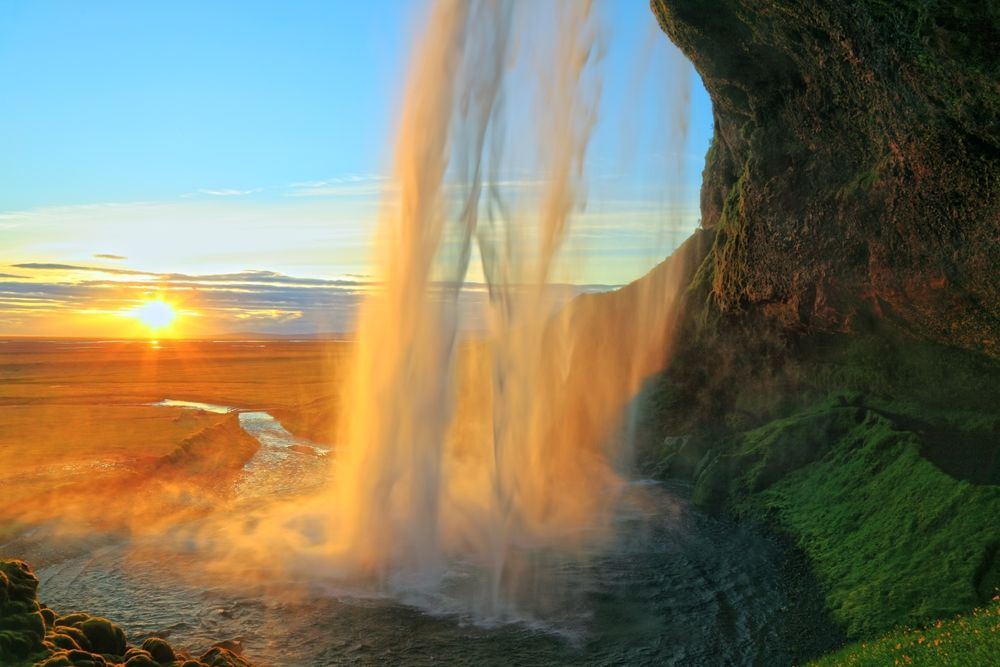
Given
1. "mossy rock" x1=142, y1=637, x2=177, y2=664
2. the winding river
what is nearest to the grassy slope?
the winding river

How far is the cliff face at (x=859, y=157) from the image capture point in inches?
571

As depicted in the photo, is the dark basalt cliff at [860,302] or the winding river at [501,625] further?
the dark basalt cliff at [860,302]

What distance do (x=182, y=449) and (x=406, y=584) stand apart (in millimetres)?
19829

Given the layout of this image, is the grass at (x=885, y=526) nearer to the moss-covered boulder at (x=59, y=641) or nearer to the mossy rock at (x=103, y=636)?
the moss-covered boulder at (x=59, y=641)

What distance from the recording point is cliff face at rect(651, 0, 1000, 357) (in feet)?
47.6

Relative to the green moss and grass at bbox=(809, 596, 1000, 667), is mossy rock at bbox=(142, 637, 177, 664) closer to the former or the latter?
grass at bbox=(809, 596, 1000, 667)

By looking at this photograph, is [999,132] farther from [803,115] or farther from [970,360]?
[970,360]

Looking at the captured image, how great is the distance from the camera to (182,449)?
3353 cm

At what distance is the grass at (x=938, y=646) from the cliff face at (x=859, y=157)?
9.31 metres

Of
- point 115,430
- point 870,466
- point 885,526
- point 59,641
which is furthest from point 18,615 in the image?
point 115,430

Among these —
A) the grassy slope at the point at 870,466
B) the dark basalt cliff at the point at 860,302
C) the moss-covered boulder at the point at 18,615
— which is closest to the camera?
the moss-covered boulder at the point at 18,615

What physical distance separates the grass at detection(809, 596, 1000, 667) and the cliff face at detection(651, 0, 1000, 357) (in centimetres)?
931

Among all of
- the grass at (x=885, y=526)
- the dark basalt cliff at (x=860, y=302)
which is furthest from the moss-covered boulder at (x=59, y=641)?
the grass at (x=885, y=526)

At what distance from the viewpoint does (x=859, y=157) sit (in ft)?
72.3
